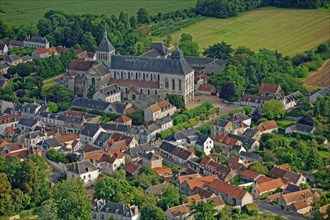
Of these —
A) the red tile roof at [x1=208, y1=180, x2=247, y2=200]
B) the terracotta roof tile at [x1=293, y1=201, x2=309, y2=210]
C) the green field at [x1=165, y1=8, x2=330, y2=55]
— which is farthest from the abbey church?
the terracotta roof tile at [x1=293, y1=201, x2=309, y2=210]

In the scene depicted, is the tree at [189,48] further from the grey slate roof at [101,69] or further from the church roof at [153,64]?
the grey slate roof at [101,69]

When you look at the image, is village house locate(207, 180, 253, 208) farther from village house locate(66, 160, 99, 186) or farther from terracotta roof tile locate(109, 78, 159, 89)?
terracotta roof tile locate(109, 78, 159, 89)

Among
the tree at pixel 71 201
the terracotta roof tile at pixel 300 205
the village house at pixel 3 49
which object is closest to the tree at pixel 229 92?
the terracotta roof tile at pixel 300 205

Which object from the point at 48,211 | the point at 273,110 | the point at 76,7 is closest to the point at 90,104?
the point at 273,110

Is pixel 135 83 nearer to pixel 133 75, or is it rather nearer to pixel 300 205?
pixel 133 75

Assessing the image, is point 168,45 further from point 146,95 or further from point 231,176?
point 231,176

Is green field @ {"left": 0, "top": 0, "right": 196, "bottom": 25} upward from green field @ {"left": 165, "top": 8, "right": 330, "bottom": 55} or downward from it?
upward
